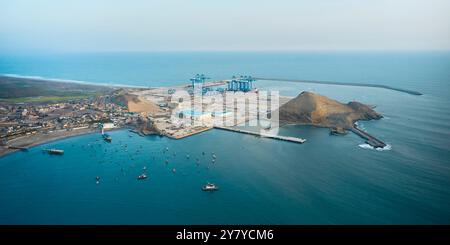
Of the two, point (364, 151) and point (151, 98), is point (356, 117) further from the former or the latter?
point (151, 98)

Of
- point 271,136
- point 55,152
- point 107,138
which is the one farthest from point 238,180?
point 55,152

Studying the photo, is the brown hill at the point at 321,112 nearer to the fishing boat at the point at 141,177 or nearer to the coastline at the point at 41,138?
the fishing boat at the point at 141,177

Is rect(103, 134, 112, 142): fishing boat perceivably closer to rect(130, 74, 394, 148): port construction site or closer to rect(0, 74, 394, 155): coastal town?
rect(0, 74, 394, 155): coastal town

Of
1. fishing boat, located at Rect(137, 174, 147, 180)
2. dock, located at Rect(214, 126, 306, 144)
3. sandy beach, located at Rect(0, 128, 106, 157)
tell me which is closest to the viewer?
fishing boat, located at Rect(137, 174, 147, 180)

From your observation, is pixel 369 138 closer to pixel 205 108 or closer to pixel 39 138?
pixel 205 108

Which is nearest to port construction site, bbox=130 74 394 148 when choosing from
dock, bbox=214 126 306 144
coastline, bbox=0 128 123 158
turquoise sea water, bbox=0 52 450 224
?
dock, bbox=214 126 306 144

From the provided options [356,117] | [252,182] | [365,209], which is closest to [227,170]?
[252,182]
